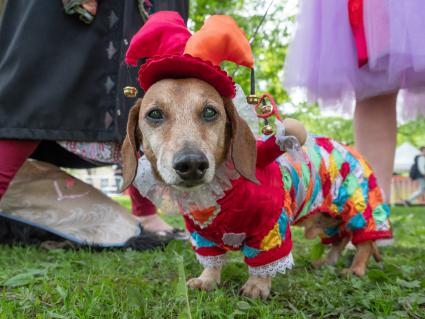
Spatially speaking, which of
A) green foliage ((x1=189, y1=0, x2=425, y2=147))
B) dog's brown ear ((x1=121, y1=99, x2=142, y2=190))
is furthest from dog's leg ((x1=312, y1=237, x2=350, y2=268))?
green foliage ((x1=189, y1=0, x2=425, y2=147))

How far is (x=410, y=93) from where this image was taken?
302 centimetres

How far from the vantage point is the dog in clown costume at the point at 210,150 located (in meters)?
1.75

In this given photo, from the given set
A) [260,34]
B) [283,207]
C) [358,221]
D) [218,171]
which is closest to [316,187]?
[358,221]

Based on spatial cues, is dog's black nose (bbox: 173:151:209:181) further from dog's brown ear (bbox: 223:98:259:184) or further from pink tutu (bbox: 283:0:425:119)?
pink tutu (bbox: 283:0:425:119)

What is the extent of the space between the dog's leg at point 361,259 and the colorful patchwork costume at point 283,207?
46 mm

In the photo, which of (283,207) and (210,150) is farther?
(283,207)

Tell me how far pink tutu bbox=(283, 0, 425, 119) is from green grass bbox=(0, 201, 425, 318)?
1.01 metres

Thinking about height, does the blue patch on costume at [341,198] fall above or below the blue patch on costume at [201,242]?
Result: above

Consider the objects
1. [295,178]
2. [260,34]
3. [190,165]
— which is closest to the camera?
[190,165]

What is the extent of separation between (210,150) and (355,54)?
145 cm

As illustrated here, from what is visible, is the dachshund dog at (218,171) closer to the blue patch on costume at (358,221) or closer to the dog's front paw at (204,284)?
the dog's front paw at (204,284)

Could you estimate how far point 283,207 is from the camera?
6.44ft

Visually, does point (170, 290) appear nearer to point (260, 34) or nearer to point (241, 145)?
point (241, 145)

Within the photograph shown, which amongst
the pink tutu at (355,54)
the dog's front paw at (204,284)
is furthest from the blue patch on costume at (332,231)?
the dog's front paw at (204,284)
